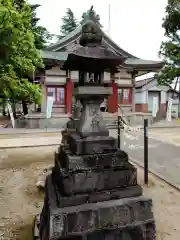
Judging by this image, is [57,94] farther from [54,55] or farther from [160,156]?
[160,156]

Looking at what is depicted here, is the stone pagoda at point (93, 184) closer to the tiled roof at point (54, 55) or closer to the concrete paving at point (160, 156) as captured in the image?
the concrete paving at point (160, 156)

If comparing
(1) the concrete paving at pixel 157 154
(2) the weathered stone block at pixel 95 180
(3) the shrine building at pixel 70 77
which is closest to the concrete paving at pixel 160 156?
(1) the concrete paving at pixel 157 154

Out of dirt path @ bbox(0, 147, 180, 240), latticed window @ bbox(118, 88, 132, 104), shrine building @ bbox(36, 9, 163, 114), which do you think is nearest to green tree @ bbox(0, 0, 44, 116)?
dirt path @ bbox(0, 147, 180, 240)

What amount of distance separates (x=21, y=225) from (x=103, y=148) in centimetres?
188

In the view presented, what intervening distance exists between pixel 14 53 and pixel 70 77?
13.2 metres

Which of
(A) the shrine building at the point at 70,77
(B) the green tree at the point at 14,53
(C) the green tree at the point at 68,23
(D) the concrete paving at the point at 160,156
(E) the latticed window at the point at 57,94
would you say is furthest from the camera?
(C) the green tree at the point at 68,23

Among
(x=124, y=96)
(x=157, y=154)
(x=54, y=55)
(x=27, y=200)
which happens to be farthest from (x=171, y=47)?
(x=27, y=200)

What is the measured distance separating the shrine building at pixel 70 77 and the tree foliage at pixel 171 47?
1.40 meters

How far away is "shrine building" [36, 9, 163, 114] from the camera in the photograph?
17.8m

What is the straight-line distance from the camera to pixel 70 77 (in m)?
18.4

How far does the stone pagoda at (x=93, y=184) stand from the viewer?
2.79m

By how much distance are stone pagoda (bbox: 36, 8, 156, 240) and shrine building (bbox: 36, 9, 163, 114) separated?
13.9 metres

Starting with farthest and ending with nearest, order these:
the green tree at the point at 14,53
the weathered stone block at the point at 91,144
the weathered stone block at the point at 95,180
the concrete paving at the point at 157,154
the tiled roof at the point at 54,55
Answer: the tiled roof at the point at 54,55, the concrete paving at the point at 157,154, the green tree at the point at 14,53, the weathered stone block at the point at 91,144, the weathered stone block at the point at 95,180

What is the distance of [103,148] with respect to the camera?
10.2 feet
